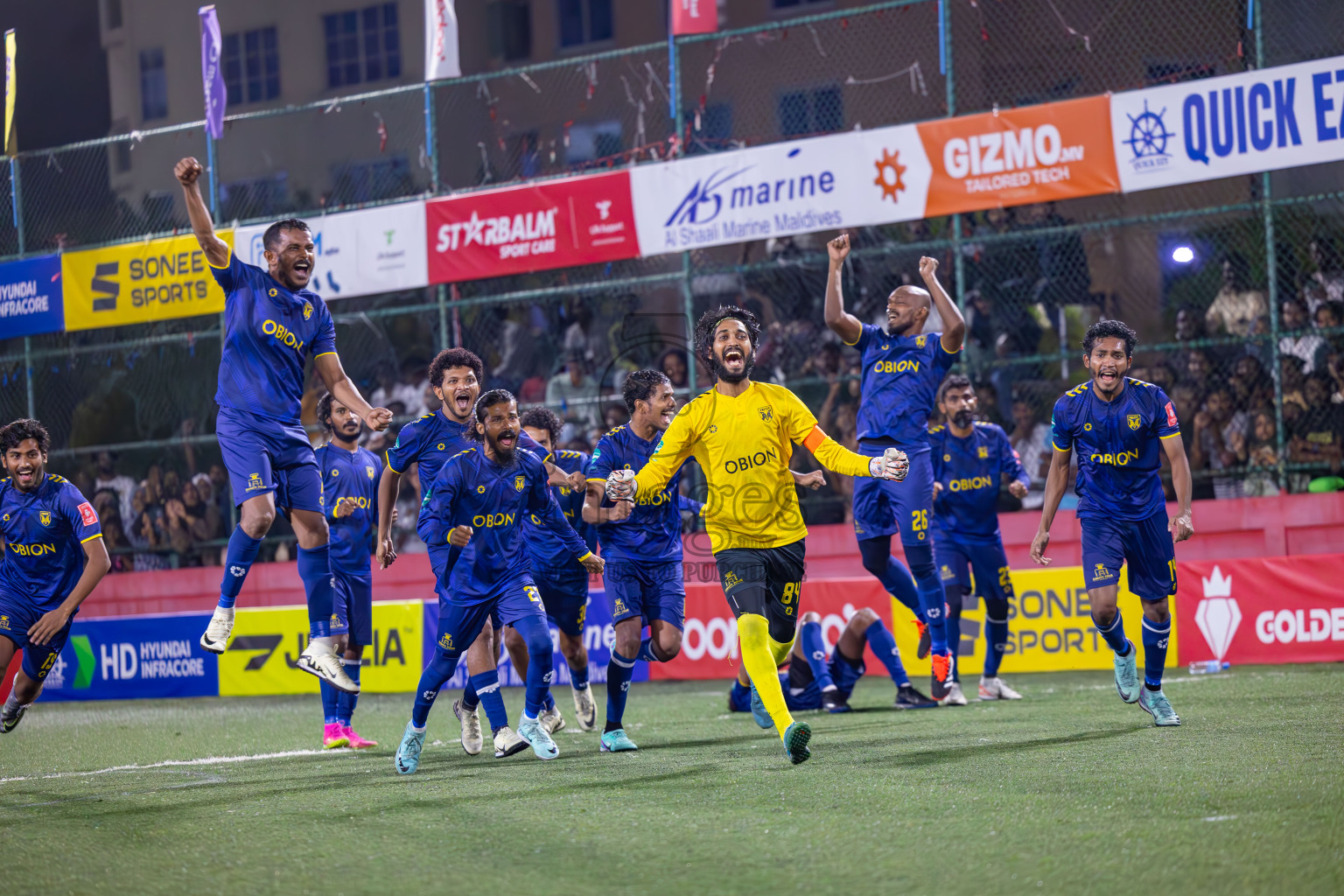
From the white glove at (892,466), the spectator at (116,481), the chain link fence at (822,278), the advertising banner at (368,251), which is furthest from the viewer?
the spectator at (116,481)

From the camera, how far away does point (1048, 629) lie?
516 inches

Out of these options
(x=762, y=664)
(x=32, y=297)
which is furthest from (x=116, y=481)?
(x=762, y=664)

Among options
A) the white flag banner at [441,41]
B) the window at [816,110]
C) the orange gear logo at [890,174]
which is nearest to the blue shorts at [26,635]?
the orange gear logo at [890,174]

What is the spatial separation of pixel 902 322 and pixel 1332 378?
6.16m

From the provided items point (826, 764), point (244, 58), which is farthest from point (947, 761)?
point (244, 58)

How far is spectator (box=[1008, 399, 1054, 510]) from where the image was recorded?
15.0m

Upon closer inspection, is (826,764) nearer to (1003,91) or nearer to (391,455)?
(391,455)

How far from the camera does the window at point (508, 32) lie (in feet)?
93.8

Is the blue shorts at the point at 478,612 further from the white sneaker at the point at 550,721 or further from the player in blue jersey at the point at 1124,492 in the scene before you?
the player in blue jersey at the point at 1124,492

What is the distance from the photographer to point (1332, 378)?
1377 centimetres

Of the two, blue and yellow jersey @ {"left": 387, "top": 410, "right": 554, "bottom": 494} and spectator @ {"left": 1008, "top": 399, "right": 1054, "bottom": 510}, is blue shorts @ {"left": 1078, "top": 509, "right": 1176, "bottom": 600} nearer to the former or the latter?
blue and yellow jersey @ {"left": 387, "top": 410, "right": 554, "bottom": 494}

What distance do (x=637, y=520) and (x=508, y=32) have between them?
21.6 m

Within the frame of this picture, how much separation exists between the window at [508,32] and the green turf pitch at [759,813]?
21.4 meters

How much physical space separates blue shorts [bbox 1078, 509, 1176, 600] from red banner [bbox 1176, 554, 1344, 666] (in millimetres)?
4668
